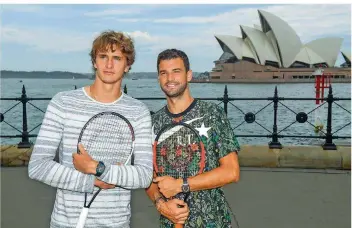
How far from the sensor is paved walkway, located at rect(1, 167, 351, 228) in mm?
4598

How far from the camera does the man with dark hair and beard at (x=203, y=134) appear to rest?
1.99 metres

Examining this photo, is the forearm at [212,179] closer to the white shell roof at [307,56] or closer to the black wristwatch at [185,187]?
the black wristwatch at [185,187]

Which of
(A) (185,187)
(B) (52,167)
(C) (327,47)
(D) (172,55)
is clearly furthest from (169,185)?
(C) (327,47)

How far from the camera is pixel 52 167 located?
1802mm

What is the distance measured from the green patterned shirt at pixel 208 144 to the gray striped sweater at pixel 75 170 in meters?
0.21

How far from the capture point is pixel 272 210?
4.91 m

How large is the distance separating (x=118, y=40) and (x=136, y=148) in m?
0.53

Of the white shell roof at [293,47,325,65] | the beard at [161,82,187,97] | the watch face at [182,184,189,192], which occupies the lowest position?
the watch face at [182,184,189,192]

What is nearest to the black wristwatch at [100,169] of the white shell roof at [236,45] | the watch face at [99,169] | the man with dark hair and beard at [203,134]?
the watch face at [99,169]

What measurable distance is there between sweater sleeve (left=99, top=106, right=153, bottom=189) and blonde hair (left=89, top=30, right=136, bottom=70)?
0.98ft

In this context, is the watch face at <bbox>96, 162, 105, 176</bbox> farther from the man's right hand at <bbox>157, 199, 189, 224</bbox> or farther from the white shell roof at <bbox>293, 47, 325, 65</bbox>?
the white shell roof at <bbox>293, 47, 325, 65</bbox>

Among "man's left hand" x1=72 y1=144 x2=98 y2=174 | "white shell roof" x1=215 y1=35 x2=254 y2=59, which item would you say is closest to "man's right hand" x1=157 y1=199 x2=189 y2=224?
"man's left hand" x1=72 y1=144 x2=98 y2=174

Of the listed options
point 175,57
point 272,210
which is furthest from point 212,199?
point 272,210

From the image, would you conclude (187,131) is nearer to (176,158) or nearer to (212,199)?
(176,158)
